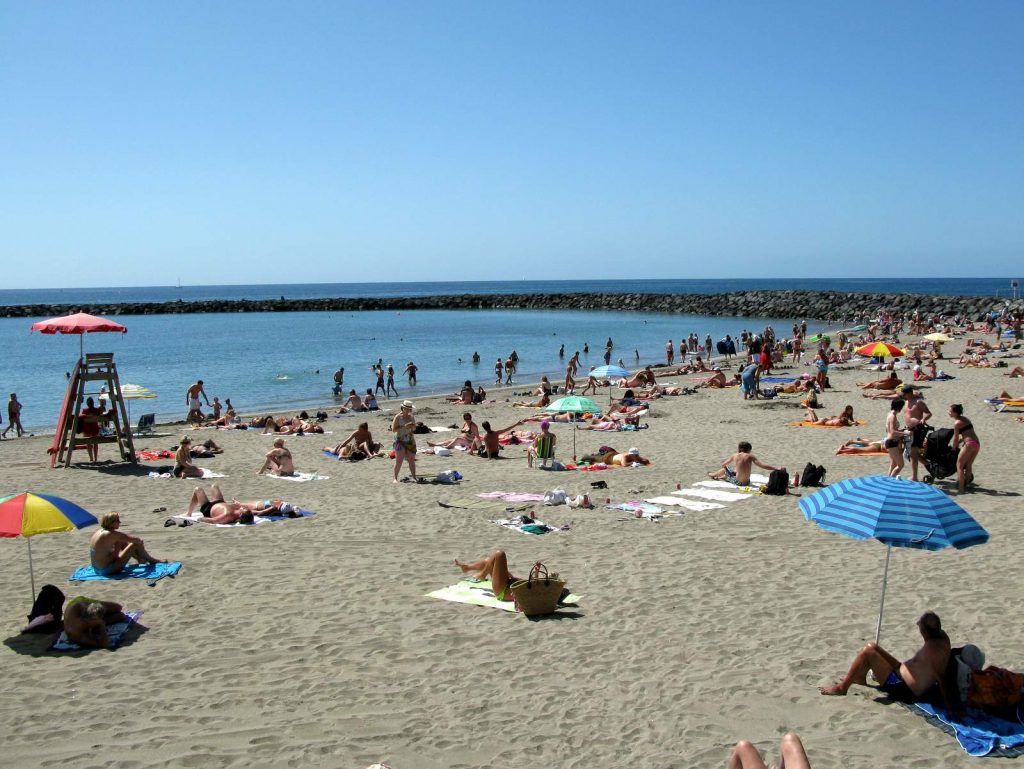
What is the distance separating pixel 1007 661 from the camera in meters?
5.92

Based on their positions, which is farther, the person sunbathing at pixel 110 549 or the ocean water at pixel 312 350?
the ocean water at pixel 312 350

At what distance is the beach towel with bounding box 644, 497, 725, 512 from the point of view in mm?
10750

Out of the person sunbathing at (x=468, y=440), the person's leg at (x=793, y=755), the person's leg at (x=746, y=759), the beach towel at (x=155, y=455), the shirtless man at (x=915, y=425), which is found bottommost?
the beach towel at (x=155, y=455)

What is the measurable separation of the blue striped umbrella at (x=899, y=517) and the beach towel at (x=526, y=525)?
4.33m

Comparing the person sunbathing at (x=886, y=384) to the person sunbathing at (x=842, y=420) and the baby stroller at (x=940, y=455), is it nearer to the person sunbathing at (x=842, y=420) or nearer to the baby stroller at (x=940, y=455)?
the person sunbathing at (x=842, y=420)

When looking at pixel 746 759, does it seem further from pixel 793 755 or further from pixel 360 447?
pixel 360 447

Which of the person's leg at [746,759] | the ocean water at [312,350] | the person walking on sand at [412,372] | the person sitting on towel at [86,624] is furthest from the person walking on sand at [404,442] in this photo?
the person walking on sand at [412,372]

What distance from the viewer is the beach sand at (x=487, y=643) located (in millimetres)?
4973

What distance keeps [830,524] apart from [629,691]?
1797mm

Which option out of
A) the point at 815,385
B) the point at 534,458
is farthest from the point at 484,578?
the point at 815,385

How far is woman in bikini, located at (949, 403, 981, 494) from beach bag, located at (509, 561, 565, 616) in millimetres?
6743

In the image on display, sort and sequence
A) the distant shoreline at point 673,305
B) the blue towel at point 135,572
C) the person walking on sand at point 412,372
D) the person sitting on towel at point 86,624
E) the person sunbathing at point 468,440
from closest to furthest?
1. the person sitting on towel at point 86,624
2. the blue towel at point 135,572
3. the person sunbathing at point 468,440
4. the person walking on sand at point 412,372
5. the distant shoreline at point 673,305

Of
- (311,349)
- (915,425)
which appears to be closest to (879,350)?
(915,425)

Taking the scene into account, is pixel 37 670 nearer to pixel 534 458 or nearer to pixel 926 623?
pixel 926 623
